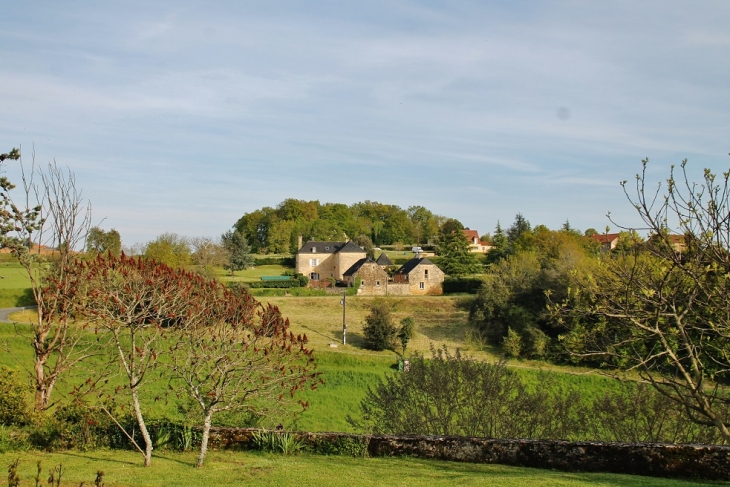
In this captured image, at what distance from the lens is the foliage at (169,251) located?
4594cm

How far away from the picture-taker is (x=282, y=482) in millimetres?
8203

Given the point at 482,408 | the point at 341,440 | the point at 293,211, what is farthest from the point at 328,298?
the point at 293,211

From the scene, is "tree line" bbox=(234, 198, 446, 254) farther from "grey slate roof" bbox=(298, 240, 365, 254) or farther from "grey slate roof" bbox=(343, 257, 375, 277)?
"grey slate roof" bbox=(343, 257, 375, 277)

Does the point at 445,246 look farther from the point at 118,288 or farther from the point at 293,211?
the point at 118,288

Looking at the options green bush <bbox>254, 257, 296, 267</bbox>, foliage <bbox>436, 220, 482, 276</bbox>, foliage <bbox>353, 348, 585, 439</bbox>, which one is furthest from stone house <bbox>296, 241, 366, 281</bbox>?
foliage <bbox>353, 348, 585, 439</bbox>

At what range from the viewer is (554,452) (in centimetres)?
969

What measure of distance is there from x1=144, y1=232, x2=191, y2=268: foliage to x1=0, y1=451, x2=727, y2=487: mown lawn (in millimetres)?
33200

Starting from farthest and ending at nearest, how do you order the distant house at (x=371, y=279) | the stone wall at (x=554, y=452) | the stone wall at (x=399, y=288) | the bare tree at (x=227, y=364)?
the stone wall at (x=399, y=288) < the distant house at (x=371, y=279) < the bare tree at (x=227, y=364) < the stone wall at (x=554, y=452)

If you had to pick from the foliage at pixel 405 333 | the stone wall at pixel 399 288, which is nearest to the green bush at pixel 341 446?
the foliage at pixel 405 333

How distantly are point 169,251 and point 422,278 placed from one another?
2243cm

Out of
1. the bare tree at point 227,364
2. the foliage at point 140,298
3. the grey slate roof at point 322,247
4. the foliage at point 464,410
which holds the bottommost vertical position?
the foliage at point 464,410

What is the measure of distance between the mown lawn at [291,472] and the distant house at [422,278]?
43867 millimetres

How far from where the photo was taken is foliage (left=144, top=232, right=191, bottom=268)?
45.9 meters

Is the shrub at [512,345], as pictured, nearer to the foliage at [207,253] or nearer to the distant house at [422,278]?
the distant house at [422,278]
